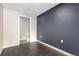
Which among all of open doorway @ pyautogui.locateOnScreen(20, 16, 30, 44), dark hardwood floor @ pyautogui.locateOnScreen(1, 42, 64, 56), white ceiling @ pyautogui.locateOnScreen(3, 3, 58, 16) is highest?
white ceiling @ pyautogui.locateOnScreen(3, 3, 58, 16)

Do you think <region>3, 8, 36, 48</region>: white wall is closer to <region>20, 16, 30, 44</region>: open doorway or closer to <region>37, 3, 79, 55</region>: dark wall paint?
<region>20, 16, 30, 44</region>: open doorway

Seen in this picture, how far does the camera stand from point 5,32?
141 inches

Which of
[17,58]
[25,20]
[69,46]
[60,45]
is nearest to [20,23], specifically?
[25,20]

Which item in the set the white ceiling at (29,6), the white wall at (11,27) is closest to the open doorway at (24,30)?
the white wall at (11,27)

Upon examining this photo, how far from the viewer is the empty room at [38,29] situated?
8.32ft

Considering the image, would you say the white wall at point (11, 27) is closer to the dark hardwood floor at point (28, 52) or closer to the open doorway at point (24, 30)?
the open doorway at point (24, 30)

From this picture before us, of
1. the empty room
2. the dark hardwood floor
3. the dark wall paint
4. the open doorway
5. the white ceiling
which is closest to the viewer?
the dark wall paint

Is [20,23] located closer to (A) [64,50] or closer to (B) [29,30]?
(B) [29,30]

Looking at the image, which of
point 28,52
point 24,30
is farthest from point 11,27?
point 28,52

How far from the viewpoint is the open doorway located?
464 cm

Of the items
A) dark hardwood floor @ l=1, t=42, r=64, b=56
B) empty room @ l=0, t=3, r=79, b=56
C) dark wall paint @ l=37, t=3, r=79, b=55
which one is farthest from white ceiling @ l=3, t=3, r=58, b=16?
dark hardwood floor @ l=1, t=42, r=64, b=56

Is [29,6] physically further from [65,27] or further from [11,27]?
[65,27]

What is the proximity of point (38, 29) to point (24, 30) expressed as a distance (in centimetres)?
110

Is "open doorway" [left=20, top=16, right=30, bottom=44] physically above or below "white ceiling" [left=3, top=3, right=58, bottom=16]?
below
